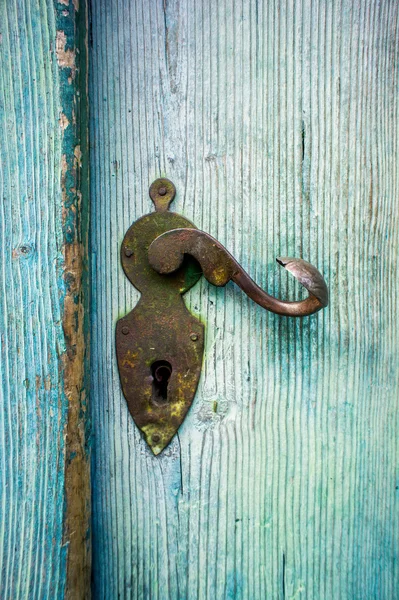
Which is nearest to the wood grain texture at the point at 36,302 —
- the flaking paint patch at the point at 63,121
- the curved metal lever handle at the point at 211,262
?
the flaking paint patch at the point at 63,121

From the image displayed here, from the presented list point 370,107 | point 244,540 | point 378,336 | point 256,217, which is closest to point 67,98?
point 256,217

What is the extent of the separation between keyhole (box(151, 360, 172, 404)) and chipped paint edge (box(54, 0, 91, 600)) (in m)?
0.09

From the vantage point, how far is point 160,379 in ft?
1.96

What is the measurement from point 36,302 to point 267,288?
0.28 meters

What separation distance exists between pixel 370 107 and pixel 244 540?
1.93 ft

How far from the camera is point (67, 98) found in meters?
0.52

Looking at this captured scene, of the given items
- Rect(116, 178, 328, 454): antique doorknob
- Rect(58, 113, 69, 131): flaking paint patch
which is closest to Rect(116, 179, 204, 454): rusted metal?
Rect(116, 178, 328, 454): antique doorknob

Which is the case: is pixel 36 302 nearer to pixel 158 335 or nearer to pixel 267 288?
Result: pixel 158 335

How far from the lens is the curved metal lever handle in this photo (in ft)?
1.76

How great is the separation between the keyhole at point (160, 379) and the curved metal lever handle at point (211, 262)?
13cm

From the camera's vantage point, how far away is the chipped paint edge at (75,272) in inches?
20.4

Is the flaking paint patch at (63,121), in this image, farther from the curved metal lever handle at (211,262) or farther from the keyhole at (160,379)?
the keyhole at (160,379)

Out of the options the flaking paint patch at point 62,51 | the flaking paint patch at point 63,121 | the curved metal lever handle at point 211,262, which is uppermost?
the flaking paint patch at point 62,51

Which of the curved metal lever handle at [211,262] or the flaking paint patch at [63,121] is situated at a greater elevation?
the flaking paint patch at [63,121]
